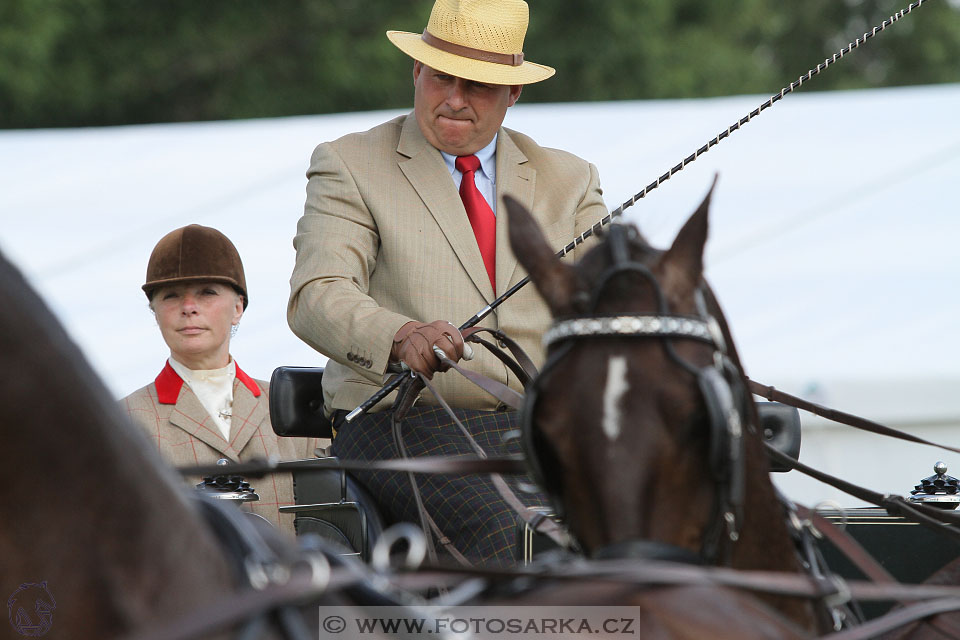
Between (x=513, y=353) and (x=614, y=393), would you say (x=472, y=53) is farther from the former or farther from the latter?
(x=614, y=393)

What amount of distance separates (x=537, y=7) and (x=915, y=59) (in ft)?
16.9

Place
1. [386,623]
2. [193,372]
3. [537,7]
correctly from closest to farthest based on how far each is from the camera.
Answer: [386,623], [193,372], [537,7]

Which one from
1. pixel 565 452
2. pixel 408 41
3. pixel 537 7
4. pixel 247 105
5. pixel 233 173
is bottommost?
pixel 565 452

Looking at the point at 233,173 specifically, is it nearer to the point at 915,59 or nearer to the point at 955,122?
the point at 955,122

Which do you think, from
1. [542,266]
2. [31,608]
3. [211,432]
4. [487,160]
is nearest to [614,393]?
[542,266]

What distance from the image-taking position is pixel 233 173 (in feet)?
25.7

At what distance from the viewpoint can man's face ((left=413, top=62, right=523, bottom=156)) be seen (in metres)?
3.29

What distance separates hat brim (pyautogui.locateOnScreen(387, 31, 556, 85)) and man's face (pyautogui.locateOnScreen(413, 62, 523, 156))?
0.19 feet

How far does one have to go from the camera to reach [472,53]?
326 centimetres

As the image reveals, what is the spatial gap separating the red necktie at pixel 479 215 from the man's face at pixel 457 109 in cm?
4

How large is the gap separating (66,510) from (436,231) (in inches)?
80.3

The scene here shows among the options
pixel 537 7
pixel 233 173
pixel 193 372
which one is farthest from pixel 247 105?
pixel 193 372

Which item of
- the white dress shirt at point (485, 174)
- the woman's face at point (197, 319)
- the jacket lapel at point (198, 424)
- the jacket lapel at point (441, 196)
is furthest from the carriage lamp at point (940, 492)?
the woman's face at point (197, 319)

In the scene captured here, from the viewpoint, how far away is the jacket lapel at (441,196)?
3.23 metres
